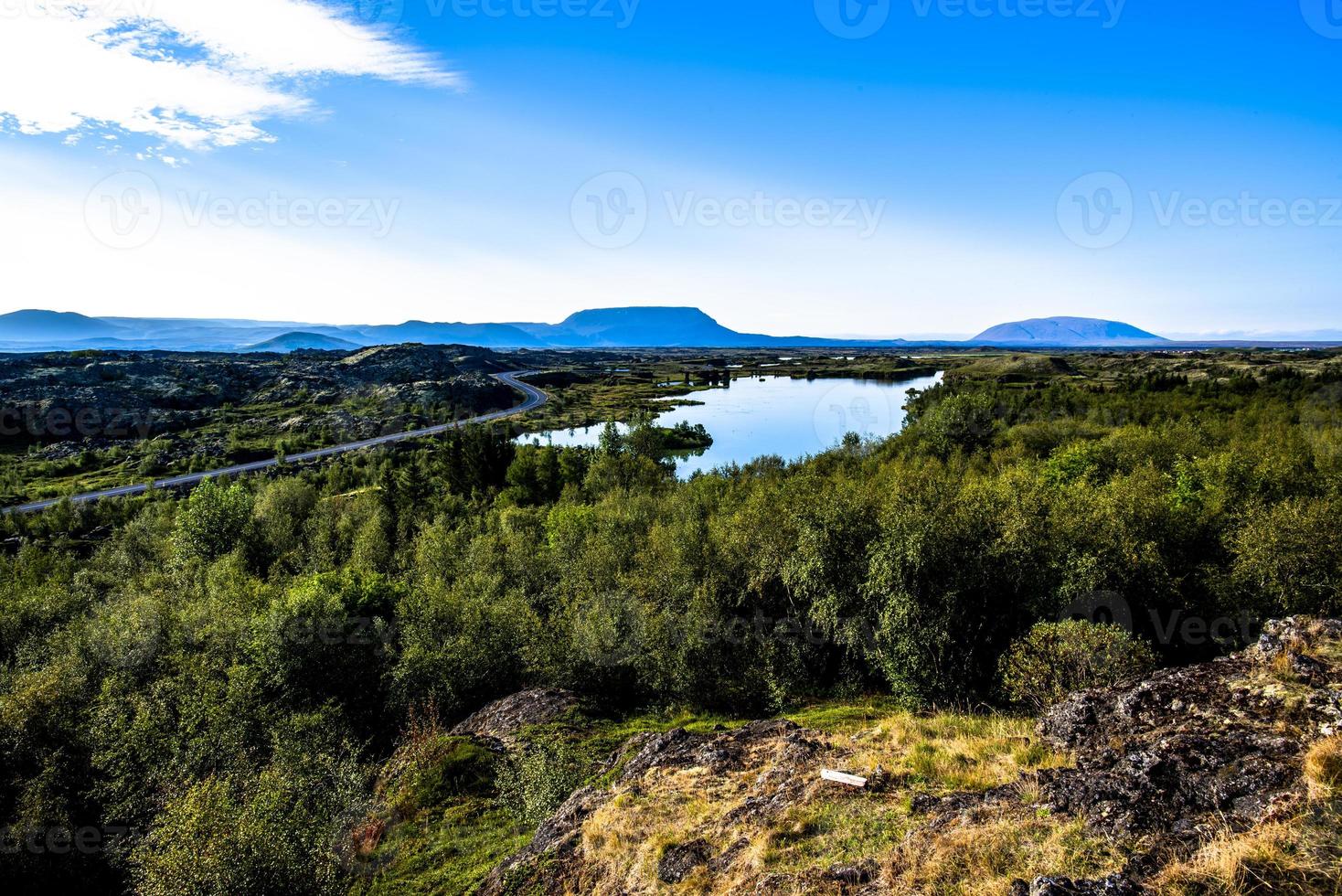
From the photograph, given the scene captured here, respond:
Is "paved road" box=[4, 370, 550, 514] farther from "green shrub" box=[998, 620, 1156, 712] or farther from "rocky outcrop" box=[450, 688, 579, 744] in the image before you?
"green shrub" box=[998, 620, 1156, 712]

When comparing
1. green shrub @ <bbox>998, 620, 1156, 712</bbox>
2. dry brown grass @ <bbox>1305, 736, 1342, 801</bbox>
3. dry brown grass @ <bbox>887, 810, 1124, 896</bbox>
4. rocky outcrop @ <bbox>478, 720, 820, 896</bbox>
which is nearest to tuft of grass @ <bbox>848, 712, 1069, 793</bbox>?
rocky outcrop @ <bbox>478, 720, 820, 896</bbox>

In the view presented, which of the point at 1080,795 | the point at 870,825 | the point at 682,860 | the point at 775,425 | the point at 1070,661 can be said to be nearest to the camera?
the point at 1080,795

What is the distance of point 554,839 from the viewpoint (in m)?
17.0

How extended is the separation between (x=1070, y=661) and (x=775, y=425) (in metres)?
136

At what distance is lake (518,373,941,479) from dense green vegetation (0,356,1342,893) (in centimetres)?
6236

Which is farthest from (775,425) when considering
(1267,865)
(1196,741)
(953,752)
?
(1267,865)

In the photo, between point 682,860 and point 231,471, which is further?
point 231,471

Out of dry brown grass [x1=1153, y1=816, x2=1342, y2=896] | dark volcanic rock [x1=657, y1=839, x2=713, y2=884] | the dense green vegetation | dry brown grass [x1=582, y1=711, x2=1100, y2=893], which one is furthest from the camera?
the dense green vegetation

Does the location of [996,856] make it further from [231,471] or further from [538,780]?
[231,471]

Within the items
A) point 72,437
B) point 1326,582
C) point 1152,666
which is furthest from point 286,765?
point 72,437

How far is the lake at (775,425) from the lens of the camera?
4700 inches

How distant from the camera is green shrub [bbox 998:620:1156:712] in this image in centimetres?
1877

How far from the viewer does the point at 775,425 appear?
506ft

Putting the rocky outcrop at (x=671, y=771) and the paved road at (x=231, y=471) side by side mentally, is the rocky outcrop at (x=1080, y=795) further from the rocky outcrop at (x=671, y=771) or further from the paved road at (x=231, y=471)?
the paved road at (x=231, y=471)
